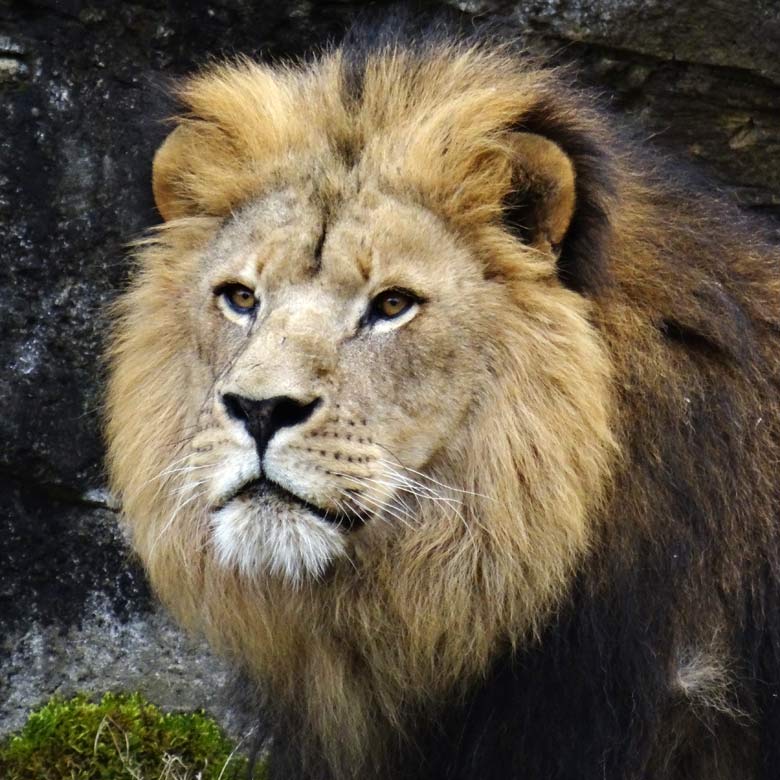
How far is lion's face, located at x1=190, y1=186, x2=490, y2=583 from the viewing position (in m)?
3.26

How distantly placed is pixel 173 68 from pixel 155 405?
6.18ft

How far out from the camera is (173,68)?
531 cm

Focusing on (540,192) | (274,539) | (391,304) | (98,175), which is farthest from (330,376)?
(98,175)

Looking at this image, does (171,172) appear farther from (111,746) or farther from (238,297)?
(111,746)

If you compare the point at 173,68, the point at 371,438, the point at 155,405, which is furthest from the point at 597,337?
the point at 173,68

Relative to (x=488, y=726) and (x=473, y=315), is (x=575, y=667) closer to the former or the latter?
(x=488, y=726)

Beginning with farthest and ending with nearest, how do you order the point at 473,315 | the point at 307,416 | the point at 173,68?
the point at 173,68
the point at 473,315
the point at 307,416

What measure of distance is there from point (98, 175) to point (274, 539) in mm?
2449

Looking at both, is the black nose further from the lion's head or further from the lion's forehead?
the lion's forehead

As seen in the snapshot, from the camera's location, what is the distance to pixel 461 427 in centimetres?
354

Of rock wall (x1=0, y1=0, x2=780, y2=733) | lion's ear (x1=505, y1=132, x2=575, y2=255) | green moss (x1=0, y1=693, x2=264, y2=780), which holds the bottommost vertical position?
green moss (x1=0, y1=693, x2=264, y2=780)

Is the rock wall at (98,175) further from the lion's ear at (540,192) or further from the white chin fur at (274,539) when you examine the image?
the white chin fur at (274,539)

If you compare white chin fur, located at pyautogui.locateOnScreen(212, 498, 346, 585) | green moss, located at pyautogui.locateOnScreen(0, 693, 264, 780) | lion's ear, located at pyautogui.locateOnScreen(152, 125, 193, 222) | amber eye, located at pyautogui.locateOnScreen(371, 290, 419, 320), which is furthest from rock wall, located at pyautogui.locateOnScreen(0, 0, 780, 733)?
white chin fur, located at pyautogui.locateOnScreen(212, 498, 346, 585)

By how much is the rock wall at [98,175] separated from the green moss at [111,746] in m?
0.10
